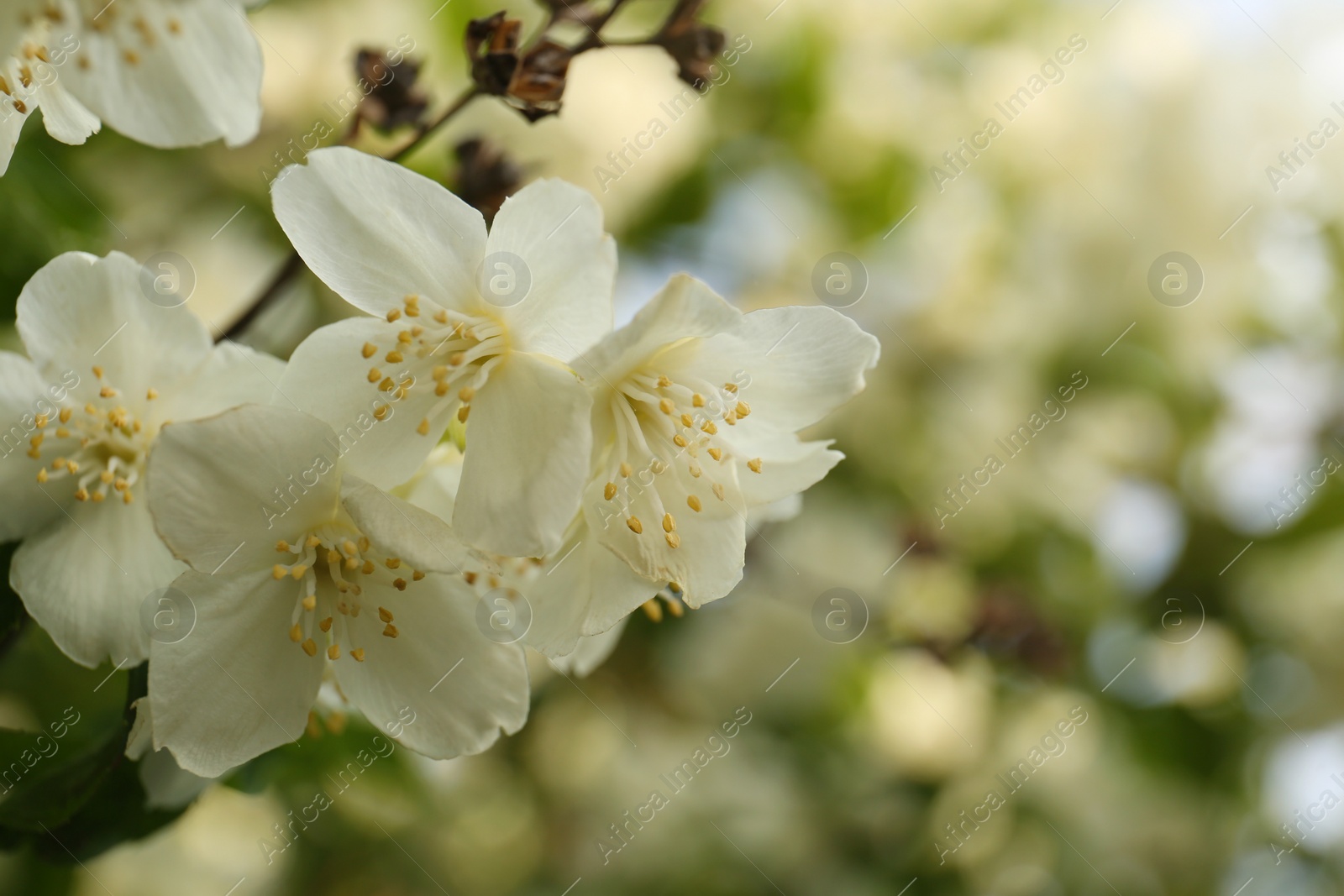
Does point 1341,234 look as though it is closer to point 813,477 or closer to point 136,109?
point 813,477

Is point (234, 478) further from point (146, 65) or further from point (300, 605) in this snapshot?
point (146, 65)

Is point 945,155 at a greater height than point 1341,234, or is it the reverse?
point 945,155

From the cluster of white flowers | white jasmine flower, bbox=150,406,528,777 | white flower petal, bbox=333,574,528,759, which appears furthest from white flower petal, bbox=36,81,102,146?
white flower petal, bbox=333,574,528,759

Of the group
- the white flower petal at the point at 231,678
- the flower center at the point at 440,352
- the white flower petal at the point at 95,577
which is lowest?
the white flower petal at the point at 231,678

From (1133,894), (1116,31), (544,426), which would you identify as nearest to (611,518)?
(544,426)

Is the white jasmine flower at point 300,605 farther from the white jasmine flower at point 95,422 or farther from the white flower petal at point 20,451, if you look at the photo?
the white flower petal at point 20,451

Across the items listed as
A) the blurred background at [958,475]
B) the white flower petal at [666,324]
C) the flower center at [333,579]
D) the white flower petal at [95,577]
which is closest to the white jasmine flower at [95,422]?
the white flower petal at [95,577]

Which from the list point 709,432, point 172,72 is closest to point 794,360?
point 709,432
